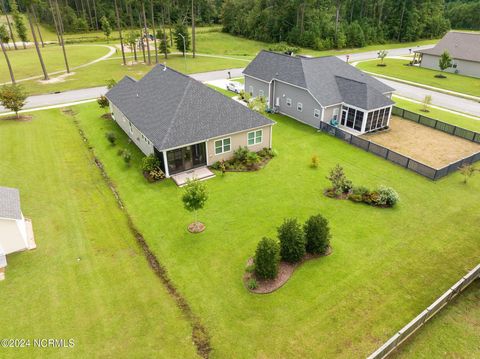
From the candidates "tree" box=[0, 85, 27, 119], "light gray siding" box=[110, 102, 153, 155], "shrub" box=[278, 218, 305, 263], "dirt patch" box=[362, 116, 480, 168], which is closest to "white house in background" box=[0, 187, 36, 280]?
"light gray siding" box=[110, 102, 153, 155]

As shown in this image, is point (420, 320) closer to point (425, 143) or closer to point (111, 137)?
point (425, 143)

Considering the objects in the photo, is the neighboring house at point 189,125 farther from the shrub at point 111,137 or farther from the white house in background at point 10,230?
the white house in background at point 10,230

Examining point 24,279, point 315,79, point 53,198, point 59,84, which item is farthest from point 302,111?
point 59,84

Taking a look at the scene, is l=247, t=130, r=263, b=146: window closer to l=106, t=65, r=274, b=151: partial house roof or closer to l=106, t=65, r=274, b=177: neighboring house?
l=106, t=65, r=274, b=177: neighboring house

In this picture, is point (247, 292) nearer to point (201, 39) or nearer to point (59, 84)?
point (59, 84)

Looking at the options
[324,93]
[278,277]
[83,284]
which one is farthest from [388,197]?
[83,284]

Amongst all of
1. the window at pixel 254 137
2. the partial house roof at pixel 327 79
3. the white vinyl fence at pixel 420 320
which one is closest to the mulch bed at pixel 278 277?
the white vinyl fence at pixel 420 320
